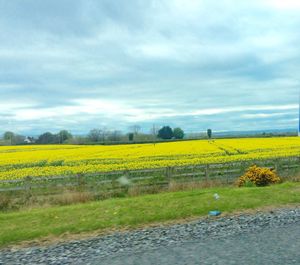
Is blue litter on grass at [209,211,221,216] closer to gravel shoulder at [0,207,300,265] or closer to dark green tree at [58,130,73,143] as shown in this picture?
gravel shoulder at [0,207,300,265]

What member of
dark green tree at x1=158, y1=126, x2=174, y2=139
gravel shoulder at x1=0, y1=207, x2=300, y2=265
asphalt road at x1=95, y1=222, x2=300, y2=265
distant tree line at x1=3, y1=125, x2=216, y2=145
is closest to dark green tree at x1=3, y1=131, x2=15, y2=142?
distant tree line at x1=3, y1=125, x2=216, y2=145

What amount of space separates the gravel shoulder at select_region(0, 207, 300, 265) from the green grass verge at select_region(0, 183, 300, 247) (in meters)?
0.81

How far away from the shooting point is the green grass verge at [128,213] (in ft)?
26.5

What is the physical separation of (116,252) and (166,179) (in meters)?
11.2

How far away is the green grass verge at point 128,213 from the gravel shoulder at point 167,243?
2.67 feet

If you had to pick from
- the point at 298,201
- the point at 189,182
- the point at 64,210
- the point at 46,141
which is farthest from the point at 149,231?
the point at 46,141

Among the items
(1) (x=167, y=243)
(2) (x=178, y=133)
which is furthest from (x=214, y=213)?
(2) (x=178, y=133)

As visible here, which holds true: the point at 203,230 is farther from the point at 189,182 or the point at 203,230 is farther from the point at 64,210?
the point at 189,182

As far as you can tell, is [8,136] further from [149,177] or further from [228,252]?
[228,252]

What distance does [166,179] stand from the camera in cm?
1728

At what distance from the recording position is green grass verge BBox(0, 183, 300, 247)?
318 inches

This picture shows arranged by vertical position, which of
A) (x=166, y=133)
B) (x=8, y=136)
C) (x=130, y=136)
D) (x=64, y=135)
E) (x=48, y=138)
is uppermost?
(x=8, y=136)

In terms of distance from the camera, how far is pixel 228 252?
5.86 metres

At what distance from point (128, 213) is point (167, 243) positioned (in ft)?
9.45
